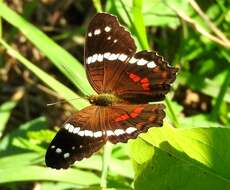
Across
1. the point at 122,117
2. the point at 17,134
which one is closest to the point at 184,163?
the point at 122,117

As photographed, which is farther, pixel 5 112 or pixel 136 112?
pixel 5 112

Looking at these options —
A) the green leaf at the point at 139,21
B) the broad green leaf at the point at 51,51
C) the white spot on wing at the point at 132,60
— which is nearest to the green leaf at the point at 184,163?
the white spot on wing at the point at 132,60

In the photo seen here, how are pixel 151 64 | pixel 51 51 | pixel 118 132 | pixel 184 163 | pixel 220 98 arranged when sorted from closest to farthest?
pixel 184 163
pixel 118 132
pixel 151 64
pixel 51 51
pixel 220 98

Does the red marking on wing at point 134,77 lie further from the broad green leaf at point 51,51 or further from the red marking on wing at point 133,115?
the broad green leaf at point 51,51

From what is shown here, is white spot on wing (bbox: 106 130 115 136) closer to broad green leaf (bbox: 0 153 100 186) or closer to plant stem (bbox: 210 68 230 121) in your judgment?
broad green leaf (bbox: 0 153 100 186)

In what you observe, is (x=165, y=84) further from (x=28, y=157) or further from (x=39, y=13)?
(x=39, y=13)

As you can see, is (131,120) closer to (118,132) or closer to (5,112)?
(118,132)

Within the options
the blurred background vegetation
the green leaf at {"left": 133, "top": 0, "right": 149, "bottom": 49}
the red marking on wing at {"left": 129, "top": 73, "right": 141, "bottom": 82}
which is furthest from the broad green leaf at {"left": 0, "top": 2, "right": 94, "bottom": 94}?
the red marking on wing at {"left": 129, "top": 73, "right": 141, "bottom": 82}


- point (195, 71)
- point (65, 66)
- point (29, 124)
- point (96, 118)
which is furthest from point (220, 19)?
point (96, 118)
